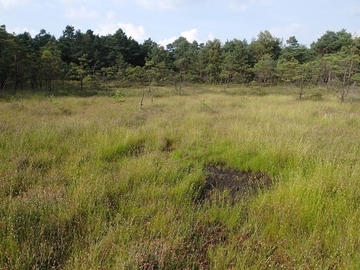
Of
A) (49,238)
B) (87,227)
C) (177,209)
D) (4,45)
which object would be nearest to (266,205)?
(177,209)

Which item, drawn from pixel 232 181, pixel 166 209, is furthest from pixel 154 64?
pixel 166 209

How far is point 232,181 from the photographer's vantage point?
4.32m

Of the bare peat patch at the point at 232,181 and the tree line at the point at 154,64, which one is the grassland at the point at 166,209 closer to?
the bare peat patch at the point at 232,181

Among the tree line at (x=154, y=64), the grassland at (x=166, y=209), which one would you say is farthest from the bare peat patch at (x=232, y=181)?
the tree line at (x=154, y=64)

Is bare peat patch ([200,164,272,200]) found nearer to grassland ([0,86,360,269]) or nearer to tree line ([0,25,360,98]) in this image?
grassland ([0,86,360,269])

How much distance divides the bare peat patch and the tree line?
1813 cm

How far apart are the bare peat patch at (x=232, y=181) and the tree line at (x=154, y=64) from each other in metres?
18.1

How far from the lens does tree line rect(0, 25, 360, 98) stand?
21328 mm

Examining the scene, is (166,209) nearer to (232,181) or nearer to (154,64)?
(232,181)

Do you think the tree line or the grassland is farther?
the tree line

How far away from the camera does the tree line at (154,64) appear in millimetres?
21328

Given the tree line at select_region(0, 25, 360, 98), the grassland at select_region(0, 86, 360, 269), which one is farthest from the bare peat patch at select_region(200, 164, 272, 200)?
the tree line at select_region(0, 25, 360, 98)

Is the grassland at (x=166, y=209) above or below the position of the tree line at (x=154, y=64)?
below

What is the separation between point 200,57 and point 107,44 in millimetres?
19601
